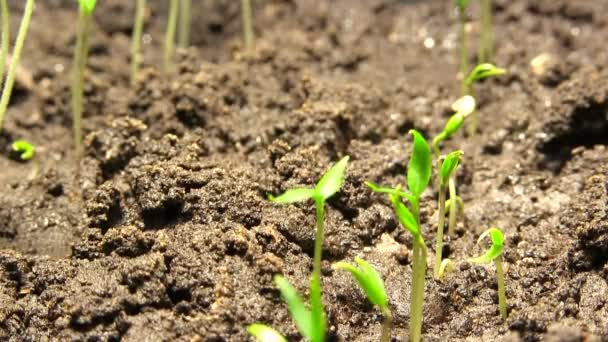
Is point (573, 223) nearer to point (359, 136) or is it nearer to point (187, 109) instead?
point (359, 136)

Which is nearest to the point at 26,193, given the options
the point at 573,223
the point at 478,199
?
the point at 478,199

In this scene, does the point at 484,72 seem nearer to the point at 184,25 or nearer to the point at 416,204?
the point at 416,204

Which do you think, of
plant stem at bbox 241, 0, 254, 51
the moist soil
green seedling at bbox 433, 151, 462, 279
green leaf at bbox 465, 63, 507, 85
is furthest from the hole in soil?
plant stem at bbox 241, 0, 254, 51

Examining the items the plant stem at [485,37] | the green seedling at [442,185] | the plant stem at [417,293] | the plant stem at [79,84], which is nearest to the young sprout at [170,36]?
the plant stem at [79,84]

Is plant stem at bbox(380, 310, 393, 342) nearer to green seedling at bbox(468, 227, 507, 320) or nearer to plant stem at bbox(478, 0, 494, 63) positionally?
green seedling at bbox(468, 227, 507, 320)

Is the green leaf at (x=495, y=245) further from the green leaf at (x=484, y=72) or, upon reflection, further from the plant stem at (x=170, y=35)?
the plant stem at (x=170, y=35)

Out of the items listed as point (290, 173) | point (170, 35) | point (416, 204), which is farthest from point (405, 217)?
point (170, 35)
